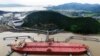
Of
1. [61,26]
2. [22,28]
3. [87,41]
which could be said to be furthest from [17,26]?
[87,41]

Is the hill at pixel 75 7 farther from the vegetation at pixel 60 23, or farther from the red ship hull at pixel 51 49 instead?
the red ship hull at pixel 51 49

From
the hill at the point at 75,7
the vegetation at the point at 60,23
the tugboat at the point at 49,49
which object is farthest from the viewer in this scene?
the hill at the point at 75,7

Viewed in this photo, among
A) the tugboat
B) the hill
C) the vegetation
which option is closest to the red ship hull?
the tugboat

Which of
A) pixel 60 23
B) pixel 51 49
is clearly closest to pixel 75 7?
pixel 60 23

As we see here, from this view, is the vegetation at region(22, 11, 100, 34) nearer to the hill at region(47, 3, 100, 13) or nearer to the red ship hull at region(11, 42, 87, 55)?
the red ship hull at region(11, 42, 87, 55)

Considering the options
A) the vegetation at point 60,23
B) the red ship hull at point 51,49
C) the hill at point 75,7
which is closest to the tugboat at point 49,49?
the red ship hull at point 51,49

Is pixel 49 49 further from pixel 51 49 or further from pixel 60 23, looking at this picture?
pixel 60 23

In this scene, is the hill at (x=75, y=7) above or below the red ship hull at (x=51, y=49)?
below

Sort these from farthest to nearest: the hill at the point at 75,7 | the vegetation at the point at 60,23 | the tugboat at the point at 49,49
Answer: the hill at the point at 75,7 < the vegetation at the point at 60,23 < the tugboat at the point at 49,49
